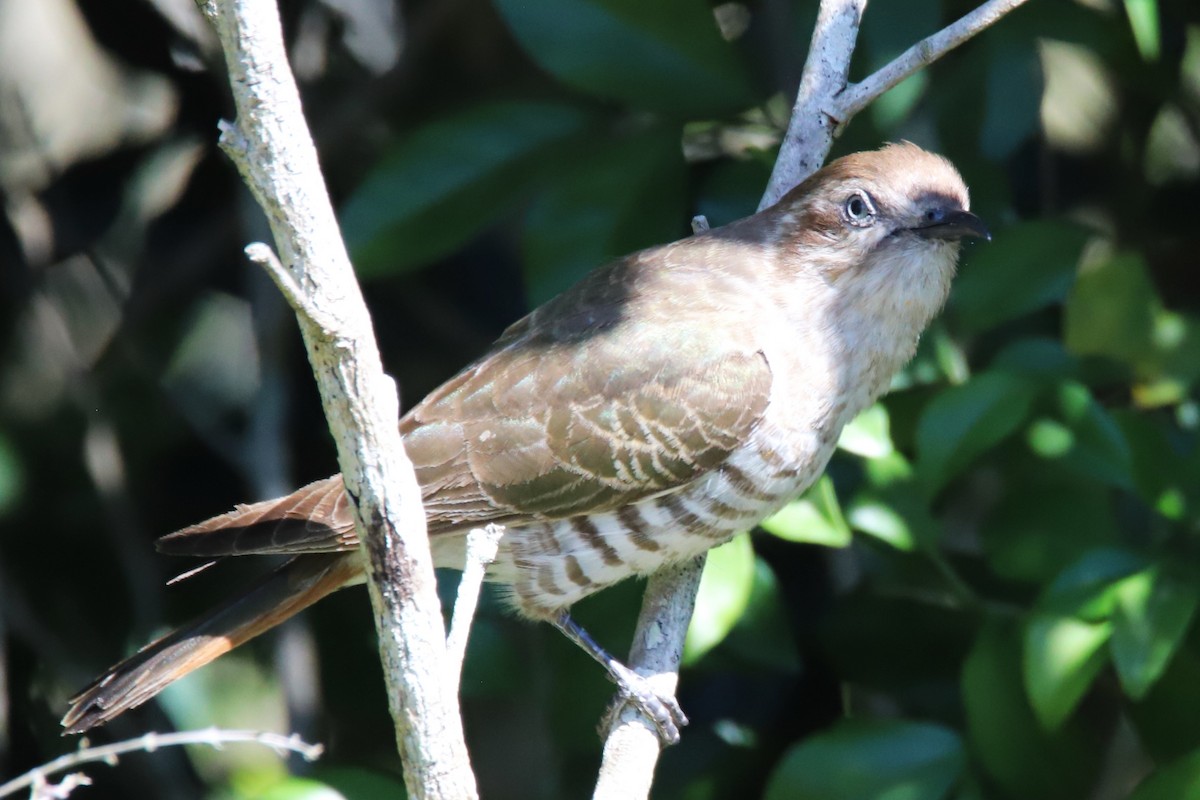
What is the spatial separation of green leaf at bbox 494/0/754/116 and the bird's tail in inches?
49.2

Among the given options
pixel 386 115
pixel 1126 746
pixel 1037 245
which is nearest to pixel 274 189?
pixel 1037 245

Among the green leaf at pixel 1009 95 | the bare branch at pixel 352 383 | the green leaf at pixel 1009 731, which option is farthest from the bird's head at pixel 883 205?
the bare branch at pixel 352 383

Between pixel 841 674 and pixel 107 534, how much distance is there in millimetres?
2216

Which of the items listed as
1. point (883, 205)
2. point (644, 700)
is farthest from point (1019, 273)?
point (644, 700)

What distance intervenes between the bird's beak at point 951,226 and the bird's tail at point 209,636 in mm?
1497

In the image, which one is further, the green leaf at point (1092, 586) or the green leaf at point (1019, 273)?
the green leaf at point (1019, 273)

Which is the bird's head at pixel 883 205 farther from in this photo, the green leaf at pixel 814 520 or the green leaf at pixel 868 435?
the green leaf at pixel 814 520

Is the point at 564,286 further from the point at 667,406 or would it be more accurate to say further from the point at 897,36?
the point at 897,36

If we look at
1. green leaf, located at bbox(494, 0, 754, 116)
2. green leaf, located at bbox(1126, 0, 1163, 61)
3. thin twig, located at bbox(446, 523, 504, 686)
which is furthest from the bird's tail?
green leaf, located at bbox(1126, 0, 1163, 61)

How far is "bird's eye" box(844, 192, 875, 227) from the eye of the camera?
10.8ft

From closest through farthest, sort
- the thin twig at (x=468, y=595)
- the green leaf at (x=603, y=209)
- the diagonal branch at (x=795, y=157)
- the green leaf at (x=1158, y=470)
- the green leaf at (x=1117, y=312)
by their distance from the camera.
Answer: the thin twig at (x=468, y=595) → the diagonal branch at (x=795, y=157) → the green leaf at (x=1158, y=470) → the green leaf at (x=603, y=209) → the green leaf at (x=1117, y=312)

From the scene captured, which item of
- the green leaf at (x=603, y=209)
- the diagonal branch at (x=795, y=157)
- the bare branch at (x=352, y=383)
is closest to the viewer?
the bare branch at (x=352, y=383)

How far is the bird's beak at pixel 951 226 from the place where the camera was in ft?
10.4

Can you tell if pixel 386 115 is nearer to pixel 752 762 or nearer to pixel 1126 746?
pixel 752 762
